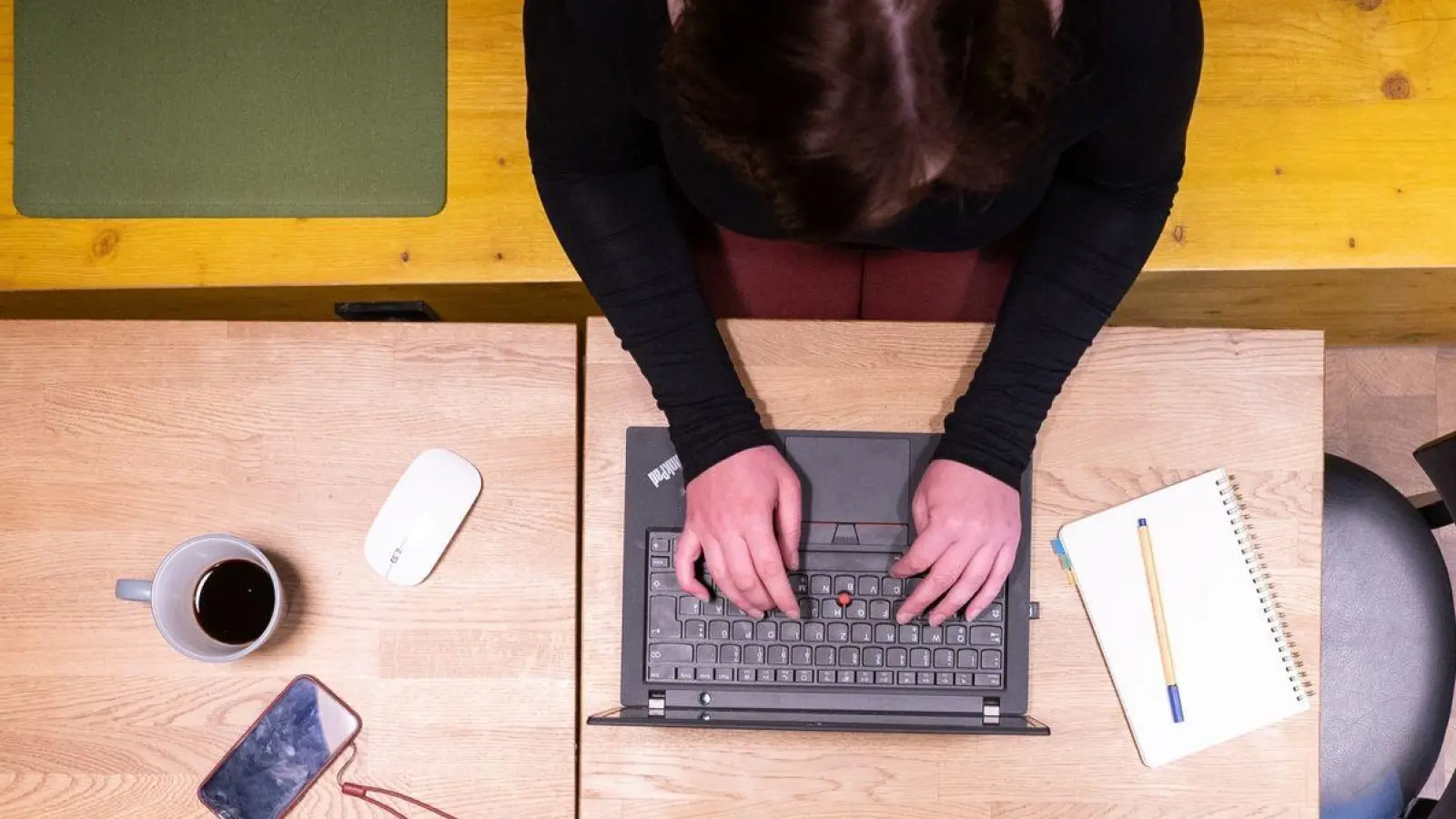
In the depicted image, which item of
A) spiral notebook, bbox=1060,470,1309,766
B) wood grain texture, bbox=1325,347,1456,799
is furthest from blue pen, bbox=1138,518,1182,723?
wood grain texture, bbox=1325,347,1456,799

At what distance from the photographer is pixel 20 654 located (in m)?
0.88

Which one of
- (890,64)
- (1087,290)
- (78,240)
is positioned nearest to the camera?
(890,64)

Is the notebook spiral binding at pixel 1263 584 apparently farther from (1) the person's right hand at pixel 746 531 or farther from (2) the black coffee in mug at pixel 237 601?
(2) the black coffee in mug at pixel 237 601

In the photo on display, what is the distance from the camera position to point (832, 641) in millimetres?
852

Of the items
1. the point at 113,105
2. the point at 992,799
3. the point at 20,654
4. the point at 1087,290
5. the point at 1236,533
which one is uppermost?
the point at 113,105

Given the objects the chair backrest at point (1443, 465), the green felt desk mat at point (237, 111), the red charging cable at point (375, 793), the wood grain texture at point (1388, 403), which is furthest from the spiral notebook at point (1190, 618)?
the wood grain texture at point (1388, 403)

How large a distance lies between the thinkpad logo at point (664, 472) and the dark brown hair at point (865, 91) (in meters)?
0.38

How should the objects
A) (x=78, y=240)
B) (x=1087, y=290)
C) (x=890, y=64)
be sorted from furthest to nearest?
1. (x=78, y=240)
2. (x=1087, y=290)
3. (x=890, y=64)

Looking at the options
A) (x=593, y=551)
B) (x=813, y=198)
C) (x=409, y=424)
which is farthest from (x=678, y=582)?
(x=813, y=198)

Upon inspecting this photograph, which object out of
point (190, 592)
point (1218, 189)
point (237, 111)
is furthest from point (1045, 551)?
point (237, 111)

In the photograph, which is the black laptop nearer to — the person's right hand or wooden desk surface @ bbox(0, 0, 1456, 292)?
the person's right hand

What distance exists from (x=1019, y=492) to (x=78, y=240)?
0.99 metres

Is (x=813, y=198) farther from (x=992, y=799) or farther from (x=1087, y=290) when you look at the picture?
(x=992, y=799)

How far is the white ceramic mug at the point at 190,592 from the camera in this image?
801mm
